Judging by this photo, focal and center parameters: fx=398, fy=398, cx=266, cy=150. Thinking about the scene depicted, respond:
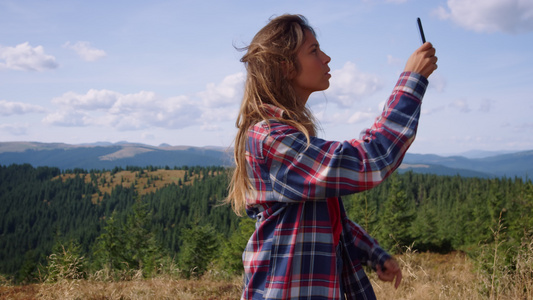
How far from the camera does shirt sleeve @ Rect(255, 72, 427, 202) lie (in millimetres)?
1291

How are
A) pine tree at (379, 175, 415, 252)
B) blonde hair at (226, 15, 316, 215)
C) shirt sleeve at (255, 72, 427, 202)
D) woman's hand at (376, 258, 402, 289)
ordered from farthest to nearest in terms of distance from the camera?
pine tree at (379, 175, 415, 252)
woman's hand at (376, 258, 402, 289)
blonde hair at (226, 15, 316, 215)
shirt sleeve at (255, 72, 427, 202)

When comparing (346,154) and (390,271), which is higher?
(346,154)

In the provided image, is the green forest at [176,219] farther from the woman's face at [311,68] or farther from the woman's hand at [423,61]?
the woman's hand at [423,61]

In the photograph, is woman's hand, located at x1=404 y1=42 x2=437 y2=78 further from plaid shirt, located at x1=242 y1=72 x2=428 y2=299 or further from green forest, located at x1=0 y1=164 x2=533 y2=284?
green forest, located at x1=0 y1=164 x2=533 y2=284

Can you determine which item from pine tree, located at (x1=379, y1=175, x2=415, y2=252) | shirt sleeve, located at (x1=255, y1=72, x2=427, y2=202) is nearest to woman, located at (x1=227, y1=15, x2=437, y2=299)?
shirt sleeve, located at (x1=255, y1=72, x2=427, y2=202)

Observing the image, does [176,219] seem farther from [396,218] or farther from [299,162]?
[299,162]

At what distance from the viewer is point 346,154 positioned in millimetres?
1302

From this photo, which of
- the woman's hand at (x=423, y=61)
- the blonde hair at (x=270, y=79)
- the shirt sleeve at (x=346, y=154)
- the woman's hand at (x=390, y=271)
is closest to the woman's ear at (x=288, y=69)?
the blonde hair at (x=270, y=79)

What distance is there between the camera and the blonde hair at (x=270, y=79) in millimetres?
1580

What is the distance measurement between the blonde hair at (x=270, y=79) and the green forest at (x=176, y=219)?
271mm

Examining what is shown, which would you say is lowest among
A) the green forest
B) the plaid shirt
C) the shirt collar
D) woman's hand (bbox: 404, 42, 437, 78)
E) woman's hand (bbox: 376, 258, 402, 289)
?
the green forest

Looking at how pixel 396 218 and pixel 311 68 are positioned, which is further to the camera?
pixel 396 218

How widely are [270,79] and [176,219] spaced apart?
121 m

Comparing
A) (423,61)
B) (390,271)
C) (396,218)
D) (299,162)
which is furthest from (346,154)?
(396,218)
